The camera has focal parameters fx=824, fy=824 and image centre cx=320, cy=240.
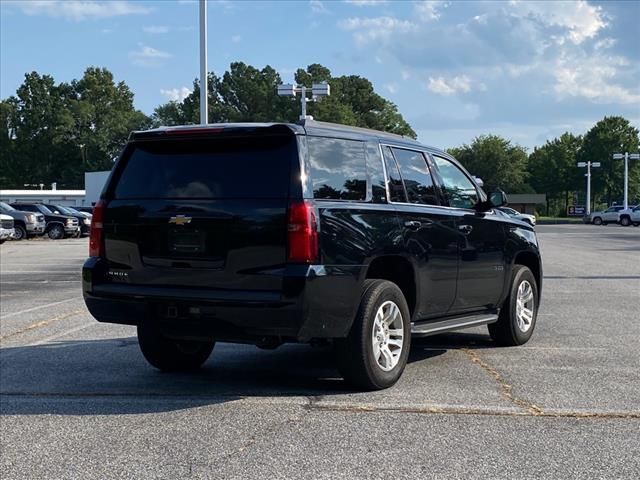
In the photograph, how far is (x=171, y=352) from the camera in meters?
7.11

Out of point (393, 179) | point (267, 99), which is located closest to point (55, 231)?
point (393, 179)

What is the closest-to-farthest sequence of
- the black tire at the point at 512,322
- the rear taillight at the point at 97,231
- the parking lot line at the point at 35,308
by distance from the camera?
the rear taillight at the point at 97,231, the black tire at the point at 512,322, the parking lot line at the point at 35,308

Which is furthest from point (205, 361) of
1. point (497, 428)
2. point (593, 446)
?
point (593, 446)

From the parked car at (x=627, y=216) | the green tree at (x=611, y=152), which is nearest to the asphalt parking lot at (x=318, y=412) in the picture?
the parked car at (x=627, y=216)

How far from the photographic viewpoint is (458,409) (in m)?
5.74

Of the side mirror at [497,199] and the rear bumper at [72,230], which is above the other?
the side mirror at [497,199]

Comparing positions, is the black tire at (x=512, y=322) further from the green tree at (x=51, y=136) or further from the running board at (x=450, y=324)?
the green tree at (x=51, y=136)

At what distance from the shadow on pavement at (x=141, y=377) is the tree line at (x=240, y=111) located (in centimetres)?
9193

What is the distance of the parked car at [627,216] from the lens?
66.0 m

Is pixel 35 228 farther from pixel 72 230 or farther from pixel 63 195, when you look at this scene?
pixel 63 195

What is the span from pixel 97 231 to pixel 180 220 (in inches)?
33.6

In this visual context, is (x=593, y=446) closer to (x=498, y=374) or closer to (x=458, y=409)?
(x=458, y=409)

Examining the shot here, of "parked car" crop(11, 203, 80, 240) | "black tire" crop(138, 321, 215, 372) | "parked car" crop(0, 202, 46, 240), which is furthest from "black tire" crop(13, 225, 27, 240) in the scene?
"black tire" crop(138, 321, 215, 372)

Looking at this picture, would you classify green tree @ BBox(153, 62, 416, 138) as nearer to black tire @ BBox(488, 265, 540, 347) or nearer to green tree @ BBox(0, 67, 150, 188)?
green tree @ BBox(0, 67, 150, 188)
